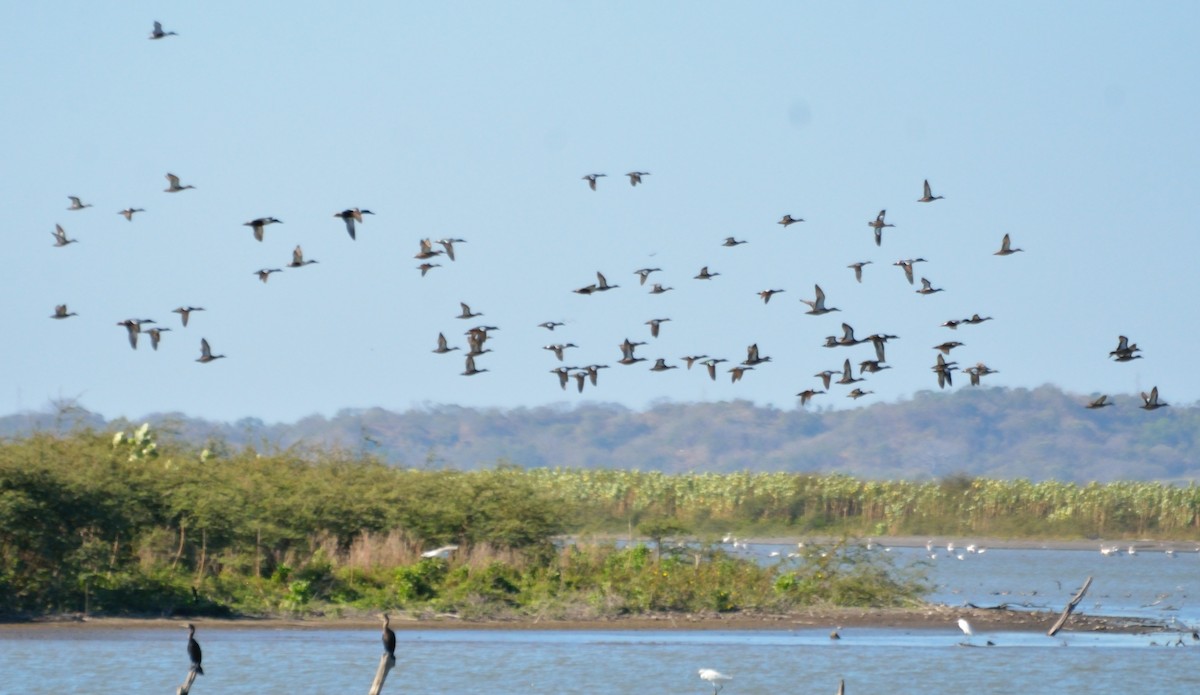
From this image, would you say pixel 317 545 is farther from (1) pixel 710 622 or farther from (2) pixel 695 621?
(1) pixel 710 622

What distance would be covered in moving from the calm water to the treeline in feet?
4.14

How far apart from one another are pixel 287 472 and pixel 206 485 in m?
3.23

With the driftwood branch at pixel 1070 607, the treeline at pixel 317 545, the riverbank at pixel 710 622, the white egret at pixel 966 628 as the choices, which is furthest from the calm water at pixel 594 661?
the treeline at pixel 317 545

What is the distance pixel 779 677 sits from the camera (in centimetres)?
3064

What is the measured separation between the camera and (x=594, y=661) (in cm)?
3181

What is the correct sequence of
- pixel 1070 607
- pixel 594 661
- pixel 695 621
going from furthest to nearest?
pixel 695 621, pixel 594 661, pixel 1070 607

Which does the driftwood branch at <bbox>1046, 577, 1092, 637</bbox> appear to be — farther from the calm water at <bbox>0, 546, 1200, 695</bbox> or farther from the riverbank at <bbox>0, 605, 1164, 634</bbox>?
the riverbank at <bbox>0, 605, 1164, 634</bbox>

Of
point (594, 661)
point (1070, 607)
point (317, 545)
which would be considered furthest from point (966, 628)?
point (317, 545)

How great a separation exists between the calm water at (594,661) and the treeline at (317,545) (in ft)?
4.14

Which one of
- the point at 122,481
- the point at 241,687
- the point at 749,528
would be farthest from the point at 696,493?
the point at 241,687

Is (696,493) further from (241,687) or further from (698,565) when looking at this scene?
(241,687)

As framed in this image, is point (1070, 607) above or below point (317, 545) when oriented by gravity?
below

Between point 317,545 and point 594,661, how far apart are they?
7.62 m

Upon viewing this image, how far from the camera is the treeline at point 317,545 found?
33.5m
